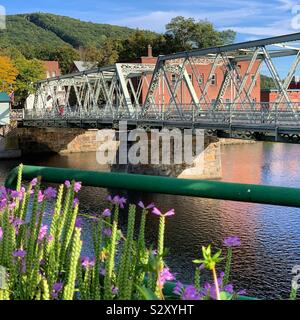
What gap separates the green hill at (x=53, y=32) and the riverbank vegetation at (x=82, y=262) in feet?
410

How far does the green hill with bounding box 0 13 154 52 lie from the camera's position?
136 metres

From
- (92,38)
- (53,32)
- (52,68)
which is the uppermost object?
(53,32)

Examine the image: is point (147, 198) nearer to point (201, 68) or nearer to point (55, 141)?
point (55, 141)

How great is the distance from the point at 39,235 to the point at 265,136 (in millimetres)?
22523

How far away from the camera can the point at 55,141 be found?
58.6 metres

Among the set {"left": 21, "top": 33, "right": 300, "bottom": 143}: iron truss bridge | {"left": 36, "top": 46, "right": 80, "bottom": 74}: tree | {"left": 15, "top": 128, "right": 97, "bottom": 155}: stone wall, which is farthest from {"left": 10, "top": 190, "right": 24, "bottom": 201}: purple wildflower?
{"left": 36, "top": 46, "right": 80, "bottom": 74}: tree

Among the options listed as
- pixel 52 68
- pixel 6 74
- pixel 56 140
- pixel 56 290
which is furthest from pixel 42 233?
pixel 52 68

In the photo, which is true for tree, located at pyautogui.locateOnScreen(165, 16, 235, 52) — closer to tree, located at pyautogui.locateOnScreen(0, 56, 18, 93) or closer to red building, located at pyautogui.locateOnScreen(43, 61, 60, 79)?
tree, located at pyautogui.locateOnScreen(0, 56, 18, 93)

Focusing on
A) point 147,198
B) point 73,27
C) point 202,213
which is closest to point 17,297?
point 202,213

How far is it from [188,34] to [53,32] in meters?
93.4

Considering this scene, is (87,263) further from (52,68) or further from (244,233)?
(52,68)

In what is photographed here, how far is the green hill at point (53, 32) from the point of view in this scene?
136 m

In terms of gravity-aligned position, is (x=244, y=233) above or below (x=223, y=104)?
below

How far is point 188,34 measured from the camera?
77688mm
